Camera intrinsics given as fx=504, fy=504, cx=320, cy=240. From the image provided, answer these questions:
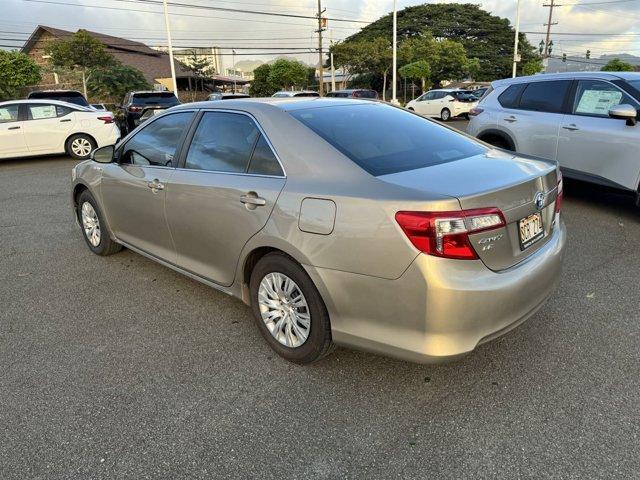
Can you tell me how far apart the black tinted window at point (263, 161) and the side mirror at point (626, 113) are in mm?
4383

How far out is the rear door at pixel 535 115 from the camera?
6.56 meters

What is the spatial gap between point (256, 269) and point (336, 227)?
0.79 meters

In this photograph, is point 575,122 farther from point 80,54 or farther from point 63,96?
point 80,54

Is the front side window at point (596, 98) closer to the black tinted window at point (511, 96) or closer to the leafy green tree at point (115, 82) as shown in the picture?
the black tinted window at point (511, 96)

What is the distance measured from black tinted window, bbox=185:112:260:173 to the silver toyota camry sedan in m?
0.01

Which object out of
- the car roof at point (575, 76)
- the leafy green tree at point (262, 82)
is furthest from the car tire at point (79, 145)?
the leafy green tree at point (262, 82)

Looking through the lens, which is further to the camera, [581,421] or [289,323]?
[289,323]

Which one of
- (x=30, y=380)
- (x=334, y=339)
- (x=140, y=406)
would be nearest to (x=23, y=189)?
(x=30, y=380)

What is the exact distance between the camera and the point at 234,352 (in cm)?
330

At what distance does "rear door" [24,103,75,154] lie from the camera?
12234 mm

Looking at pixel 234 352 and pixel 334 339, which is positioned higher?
pixel 334 339

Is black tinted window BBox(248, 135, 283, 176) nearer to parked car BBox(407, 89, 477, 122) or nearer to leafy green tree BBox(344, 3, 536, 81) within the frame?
parked car BBox(407, 89, 477, 122)

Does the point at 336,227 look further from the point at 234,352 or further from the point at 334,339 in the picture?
the point at 234,352

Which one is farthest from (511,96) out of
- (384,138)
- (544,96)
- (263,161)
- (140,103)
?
(140,103)
